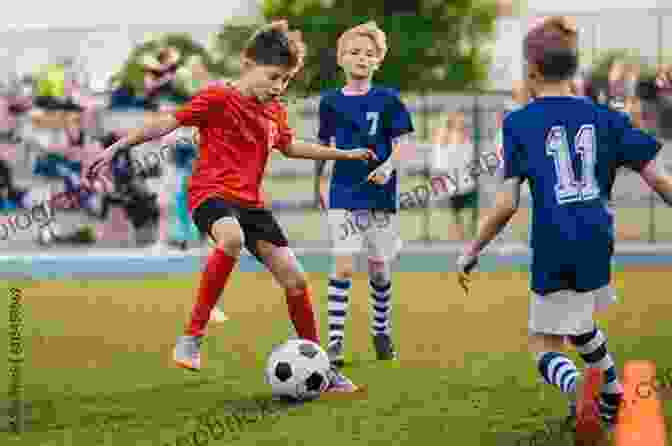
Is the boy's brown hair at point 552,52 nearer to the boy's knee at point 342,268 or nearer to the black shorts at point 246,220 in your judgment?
the black shorts at point 246,220

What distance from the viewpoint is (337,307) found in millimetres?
8219

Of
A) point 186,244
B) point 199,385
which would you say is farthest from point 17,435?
point 186,244

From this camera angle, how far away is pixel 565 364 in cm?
556

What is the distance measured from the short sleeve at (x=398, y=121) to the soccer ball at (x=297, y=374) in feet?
6.45

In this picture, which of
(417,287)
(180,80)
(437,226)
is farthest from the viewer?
(437,226)

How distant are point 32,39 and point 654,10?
24.3ft

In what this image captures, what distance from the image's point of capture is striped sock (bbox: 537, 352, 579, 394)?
5.45 m

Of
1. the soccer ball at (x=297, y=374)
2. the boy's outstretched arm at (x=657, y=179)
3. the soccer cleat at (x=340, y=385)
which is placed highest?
the boy's outstretched arm at (x=657, y=179)

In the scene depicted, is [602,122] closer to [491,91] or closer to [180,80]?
[180,80]

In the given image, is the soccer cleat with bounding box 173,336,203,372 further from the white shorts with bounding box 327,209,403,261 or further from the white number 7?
the white number 7

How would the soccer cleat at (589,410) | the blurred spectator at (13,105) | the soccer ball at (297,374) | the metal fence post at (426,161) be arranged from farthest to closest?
1. the blurred spectator at (13,105)
2. the metal fence post at (426,161)
3. the soccer ball at (297,374)
4. the soccer cleat at (589,410)

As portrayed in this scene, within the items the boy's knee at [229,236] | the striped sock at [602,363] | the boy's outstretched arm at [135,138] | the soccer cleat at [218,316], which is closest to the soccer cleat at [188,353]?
the boy's knee at [229,236]

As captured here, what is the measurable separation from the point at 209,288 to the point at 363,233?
164 cm

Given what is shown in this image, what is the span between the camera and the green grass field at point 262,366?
6.14 metres
